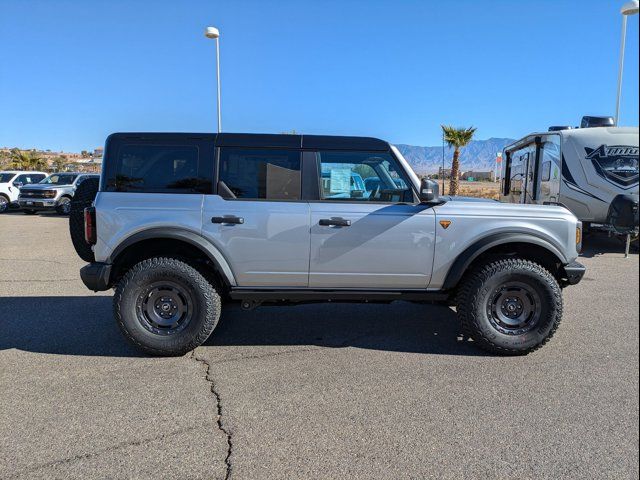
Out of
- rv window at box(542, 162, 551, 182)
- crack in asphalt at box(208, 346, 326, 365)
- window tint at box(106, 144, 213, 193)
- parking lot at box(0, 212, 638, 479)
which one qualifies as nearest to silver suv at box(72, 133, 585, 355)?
window tint at box(106, 144, 213, 193)

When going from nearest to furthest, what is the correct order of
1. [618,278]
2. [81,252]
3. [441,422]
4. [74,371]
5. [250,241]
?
[441,422]
[74,371]
[250,241]
[81,252]
[618,278]

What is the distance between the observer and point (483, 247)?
13.5ft

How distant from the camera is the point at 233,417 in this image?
10.2 ft

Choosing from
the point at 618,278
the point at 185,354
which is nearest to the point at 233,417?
the point at 185,354

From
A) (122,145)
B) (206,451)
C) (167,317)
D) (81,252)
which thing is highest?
(122,145)

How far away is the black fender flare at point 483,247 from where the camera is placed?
4.13m

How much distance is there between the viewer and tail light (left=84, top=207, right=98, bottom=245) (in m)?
4.10

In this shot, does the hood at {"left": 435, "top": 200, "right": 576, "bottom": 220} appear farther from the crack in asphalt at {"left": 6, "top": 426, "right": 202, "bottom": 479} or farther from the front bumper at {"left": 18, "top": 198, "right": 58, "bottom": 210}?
the front bumper at {"left": 18, "top": 198, "right": 58, "bottom": 210}

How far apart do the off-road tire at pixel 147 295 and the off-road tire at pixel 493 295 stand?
2.33 metres

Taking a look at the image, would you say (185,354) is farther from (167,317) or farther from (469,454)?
(469,454)

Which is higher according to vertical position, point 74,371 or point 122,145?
point 122,145

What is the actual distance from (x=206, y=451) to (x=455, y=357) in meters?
2.39

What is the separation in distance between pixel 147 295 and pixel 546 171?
33.1ft

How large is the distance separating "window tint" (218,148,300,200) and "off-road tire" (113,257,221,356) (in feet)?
2.85
